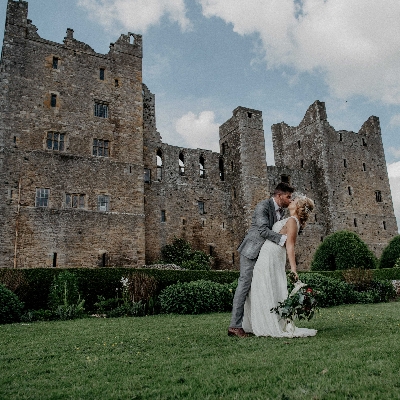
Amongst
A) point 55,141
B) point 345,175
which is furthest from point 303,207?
point 345,175

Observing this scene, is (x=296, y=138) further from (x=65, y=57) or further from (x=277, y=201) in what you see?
(x=277, y=201)

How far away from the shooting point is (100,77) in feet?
79.6

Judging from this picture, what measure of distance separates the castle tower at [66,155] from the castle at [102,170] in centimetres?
6

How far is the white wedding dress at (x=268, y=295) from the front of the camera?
5488 mm

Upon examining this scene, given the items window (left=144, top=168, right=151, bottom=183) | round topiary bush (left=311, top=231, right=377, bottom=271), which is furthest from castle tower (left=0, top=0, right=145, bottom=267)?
round topiary bush (left=311, top=231, right=377, bottom=271)

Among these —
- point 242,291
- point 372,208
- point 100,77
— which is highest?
point 100,77

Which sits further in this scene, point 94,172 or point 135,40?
A: point 135,40

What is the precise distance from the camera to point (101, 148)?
2331cm

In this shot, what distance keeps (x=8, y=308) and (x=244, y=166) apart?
2120 cm

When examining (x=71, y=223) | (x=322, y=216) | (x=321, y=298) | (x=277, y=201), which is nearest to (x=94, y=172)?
(x=71, y=223)

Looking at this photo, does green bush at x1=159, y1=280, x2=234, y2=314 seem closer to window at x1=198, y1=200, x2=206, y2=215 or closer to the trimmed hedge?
the trimmed hedge

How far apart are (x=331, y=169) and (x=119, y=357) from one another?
107ft

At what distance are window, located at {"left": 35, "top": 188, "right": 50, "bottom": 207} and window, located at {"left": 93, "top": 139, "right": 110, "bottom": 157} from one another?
3.65 m

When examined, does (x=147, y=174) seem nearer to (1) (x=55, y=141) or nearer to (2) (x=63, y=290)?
(1) (x=55, y=141)
